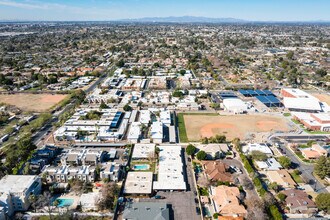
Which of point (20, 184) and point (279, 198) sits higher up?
point (20, 184)

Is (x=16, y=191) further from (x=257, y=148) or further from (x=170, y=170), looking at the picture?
(x=257, y=148)

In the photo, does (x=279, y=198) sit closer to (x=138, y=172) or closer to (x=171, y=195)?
(x=171, y=195)

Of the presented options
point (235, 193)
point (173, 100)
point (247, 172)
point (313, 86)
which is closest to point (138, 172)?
point (235, 193)

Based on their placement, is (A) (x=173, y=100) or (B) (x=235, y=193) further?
(A) (x=173, y=100)

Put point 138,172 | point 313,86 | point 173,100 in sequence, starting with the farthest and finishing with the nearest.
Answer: point 313,86, point 173,100, point 138,172

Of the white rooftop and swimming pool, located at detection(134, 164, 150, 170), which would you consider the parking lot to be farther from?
the white rooftop

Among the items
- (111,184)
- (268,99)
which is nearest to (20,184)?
(111,184)

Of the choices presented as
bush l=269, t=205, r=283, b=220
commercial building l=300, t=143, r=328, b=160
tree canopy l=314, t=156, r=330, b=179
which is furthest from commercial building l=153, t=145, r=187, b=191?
commercial building l=300, t=143, r=328, b=160

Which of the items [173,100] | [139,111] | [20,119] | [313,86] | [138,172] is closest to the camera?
[138,172]
